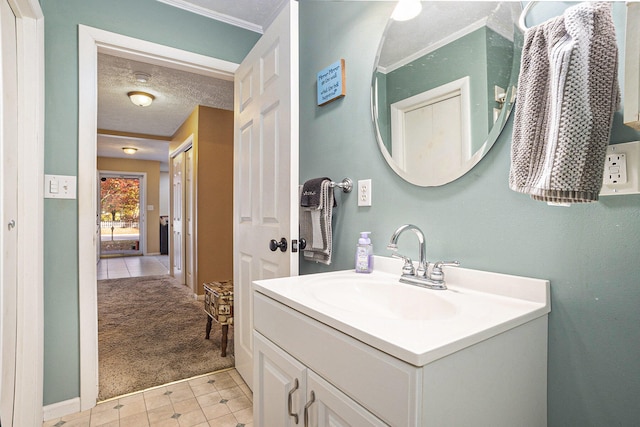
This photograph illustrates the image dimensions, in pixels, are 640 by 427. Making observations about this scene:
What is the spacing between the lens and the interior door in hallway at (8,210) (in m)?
1.14

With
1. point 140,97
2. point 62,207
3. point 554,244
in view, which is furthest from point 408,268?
point 140,97

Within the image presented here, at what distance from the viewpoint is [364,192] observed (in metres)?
1.47

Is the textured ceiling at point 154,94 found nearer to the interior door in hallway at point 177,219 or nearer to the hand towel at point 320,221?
the interior door in hallway at point 177,219

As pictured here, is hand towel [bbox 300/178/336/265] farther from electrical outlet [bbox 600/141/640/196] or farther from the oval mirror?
electrical outlet [bbox 600/141/640/196]

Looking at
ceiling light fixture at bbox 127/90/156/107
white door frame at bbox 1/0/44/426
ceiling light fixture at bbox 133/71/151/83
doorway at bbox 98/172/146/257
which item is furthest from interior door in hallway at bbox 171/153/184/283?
doorway at bbox 98/172/146/257

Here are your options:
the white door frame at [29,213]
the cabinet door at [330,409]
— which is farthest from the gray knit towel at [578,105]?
the white door frame at [29,213]

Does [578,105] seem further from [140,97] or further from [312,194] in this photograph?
[140,97]

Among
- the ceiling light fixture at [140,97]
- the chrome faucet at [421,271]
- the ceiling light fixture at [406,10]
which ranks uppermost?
the ceiling light fixture at [140,97]

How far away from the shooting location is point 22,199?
1.43 metres

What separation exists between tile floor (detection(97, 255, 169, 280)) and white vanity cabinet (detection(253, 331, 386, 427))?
504 centimetres

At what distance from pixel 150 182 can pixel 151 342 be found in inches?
237

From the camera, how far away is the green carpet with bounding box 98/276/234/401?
203 cm

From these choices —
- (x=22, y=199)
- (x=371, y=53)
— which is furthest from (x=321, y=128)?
(x=22, y=199)

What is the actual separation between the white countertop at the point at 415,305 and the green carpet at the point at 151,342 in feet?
4.69
